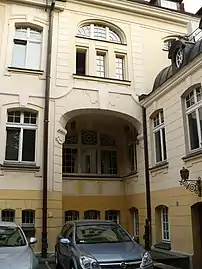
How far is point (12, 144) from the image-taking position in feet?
44.7

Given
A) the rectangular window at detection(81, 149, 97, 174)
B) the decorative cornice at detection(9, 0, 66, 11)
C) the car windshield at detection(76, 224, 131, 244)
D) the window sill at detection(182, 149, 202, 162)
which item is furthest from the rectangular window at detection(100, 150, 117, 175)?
the car windshield at detection(76, 224, 131, 244)

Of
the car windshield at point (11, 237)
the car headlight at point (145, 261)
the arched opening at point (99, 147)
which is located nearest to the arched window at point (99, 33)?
the arched opening at point (99, 147)

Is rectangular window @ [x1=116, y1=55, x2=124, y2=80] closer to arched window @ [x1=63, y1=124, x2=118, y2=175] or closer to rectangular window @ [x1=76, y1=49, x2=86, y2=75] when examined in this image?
rectangular window @ [x1=76, y1=49, x2=86, y2=75]

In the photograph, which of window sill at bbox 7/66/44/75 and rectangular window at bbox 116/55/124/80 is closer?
window sill at bbox 7/66/44/75

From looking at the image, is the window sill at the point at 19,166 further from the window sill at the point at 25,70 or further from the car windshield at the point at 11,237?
the car windshield at the point at 11,237

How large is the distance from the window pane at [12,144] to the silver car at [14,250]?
18.9 feet

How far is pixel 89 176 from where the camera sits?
1641 centimetres

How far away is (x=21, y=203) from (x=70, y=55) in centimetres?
739

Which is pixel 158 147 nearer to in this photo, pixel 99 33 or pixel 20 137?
pixel 20 137

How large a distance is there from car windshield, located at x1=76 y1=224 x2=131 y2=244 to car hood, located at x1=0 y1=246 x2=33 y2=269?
5.65 feet

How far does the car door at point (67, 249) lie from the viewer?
7930mm

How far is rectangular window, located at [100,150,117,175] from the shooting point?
1761 cm

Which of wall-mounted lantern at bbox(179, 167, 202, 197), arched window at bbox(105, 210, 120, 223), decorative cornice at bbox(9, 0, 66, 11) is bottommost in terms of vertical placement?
arched window at bbox(105, 210, 120, 223)

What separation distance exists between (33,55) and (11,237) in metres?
9.81
